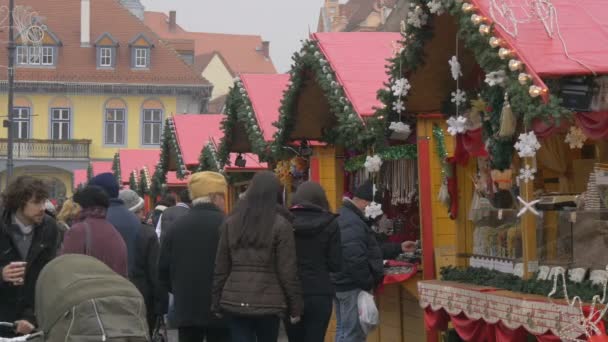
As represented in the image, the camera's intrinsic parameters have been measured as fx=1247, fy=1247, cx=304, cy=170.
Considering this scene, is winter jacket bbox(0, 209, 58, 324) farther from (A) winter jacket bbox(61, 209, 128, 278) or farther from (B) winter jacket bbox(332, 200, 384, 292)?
(B) winter jacket bbox(332, 200, 384, 292)

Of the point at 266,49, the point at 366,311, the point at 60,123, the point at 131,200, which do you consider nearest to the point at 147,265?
the point at 131,200

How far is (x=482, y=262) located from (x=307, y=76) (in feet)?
13.3

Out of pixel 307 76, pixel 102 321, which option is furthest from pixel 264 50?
pixel 102 321

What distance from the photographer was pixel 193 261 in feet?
27.9

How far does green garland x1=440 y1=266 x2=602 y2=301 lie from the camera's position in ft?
26.1

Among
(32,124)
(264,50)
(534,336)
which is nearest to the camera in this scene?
(534,336)

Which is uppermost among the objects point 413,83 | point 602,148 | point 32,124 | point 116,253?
point 32,124

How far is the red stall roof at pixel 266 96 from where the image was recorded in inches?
606

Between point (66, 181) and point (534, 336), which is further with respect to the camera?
point (66, 181)

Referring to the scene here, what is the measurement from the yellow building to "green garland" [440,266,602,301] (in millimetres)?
48369

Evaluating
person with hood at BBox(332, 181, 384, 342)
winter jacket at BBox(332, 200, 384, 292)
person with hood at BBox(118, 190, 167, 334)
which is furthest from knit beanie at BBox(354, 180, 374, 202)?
person with hood at BBox(118, 190, 167, 334)

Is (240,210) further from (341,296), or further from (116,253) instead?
(341,296)

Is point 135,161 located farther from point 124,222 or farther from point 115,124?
point 115,124

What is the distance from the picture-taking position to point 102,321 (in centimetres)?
559
